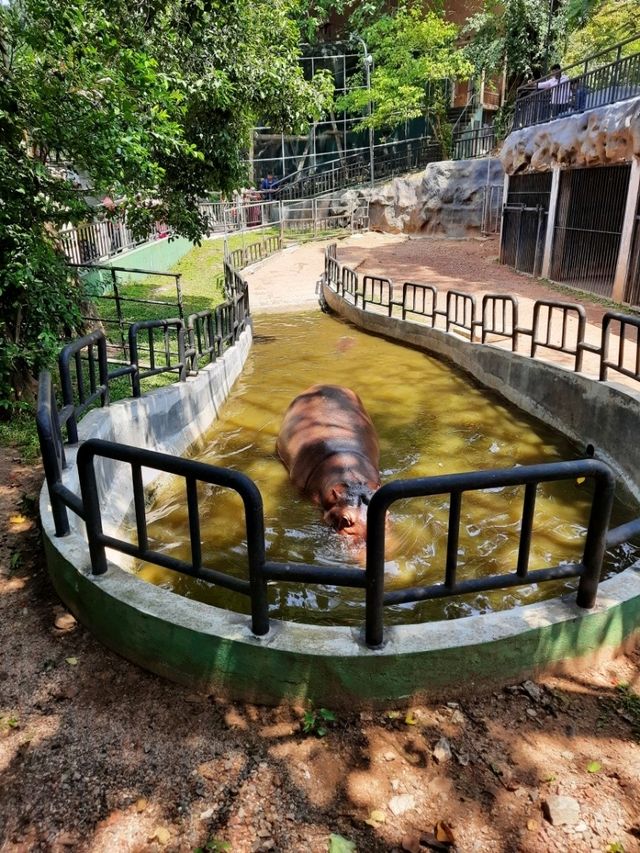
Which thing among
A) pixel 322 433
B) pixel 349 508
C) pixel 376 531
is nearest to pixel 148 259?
pixel 322 433

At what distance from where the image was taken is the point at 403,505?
634cm

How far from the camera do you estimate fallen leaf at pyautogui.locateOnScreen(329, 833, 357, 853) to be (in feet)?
8.21

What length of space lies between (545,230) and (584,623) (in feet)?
53.3

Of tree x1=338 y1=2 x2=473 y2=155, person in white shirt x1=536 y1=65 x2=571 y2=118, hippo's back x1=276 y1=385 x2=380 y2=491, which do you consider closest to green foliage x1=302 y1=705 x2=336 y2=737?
hippo's back x1=276 y1=385 x2=380 y2=491

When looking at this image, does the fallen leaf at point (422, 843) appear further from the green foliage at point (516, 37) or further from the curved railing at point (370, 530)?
the green foliage at point (516, 37)

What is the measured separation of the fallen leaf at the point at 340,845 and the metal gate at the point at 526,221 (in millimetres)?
17449

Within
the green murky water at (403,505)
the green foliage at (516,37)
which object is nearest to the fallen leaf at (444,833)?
the green murky water at (403,505)

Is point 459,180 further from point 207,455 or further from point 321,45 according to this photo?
point 207,455

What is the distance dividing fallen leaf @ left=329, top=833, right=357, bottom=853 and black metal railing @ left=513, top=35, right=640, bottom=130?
49.0 ft

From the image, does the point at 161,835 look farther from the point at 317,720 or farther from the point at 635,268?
the point at 635,268

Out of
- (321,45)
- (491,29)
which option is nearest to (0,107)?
(491,29)

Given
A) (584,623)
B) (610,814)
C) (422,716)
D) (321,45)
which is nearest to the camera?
(610,814)

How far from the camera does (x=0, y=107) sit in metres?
6.23

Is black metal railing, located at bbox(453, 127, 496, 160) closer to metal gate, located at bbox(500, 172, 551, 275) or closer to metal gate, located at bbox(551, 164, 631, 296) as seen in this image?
metal gate, located at bbox(500, 172, 551, 275)
